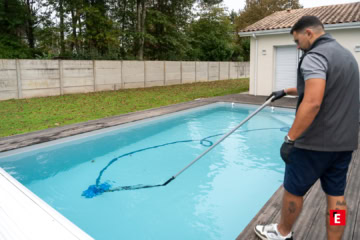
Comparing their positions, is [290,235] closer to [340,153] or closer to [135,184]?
[340,153]

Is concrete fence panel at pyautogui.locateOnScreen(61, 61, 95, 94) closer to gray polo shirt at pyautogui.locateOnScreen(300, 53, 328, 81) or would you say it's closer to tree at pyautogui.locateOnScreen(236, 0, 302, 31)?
gray polo shirt at pyautogui.locateOnScreen(300, 53, 328, 81)

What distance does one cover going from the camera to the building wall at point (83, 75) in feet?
34.2

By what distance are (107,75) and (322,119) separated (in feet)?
42.4

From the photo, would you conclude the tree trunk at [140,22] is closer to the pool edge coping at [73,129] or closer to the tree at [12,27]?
the tree at [12,27]

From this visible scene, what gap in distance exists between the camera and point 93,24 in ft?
51.1

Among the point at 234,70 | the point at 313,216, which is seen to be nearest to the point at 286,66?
the point at 313,216

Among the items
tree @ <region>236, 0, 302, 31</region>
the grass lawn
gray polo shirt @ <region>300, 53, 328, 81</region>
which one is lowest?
the grass lawn

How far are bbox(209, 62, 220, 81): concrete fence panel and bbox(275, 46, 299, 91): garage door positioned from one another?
31.5 feet

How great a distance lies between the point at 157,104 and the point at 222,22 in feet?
66.8

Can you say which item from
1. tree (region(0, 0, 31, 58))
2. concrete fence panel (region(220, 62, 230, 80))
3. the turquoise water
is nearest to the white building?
the turquoise water

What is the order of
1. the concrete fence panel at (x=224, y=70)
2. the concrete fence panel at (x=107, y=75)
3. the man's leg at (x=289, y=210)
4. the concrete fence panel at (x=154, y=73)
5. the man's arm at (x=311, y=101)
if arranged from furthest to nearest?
1. the concrete fence panel at (x=224, y=70)
2. the concrete fence panel at (x=154, y=73)
3. the concrete fence panel at (x=107, y=75)
4. the man's leg at (x=289, y=210)
5. the man's arm at (x=311, y=101)

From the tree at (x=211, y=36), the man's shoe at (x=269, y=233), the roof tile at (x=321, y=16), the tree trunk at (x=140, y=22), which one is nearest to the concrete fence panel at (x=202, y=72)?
the tree at (x=211, y=36)

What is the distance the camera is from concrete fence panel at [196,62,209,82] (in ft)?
63.1

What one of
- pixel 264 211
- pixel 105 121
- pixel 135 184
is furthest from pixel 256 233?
pixel 105 121
